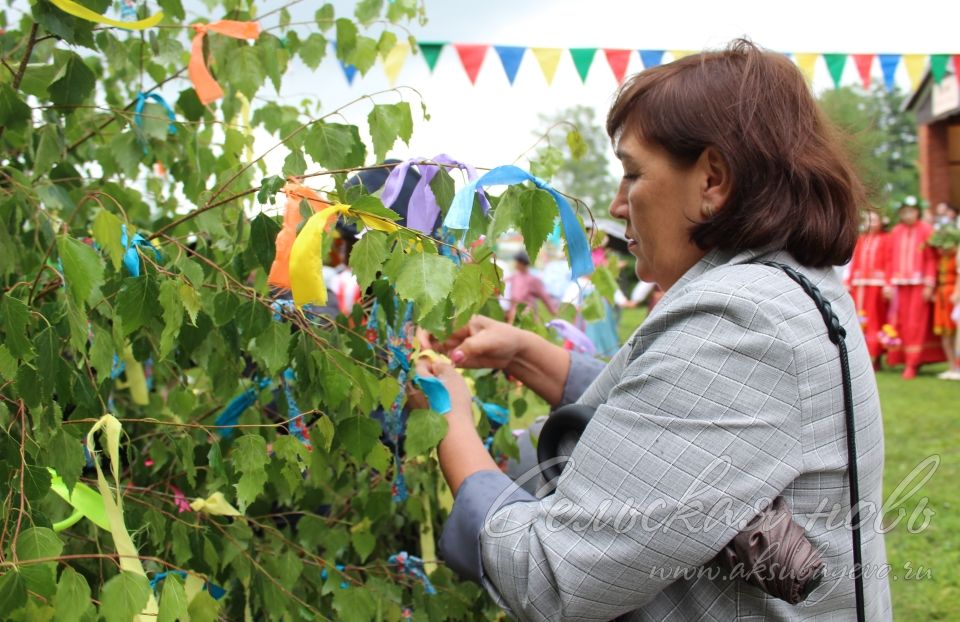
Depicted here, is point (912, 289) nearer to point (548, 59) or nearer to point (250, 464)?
point (548, 59)

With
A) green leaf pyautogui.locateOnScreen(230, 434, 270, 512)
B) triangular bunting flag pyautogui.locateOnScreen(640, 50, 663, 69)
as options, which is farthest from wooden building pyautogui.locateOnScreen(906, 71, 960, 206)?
green leaf pyautogui.locateOnScreen(230, 434, 270, 512)

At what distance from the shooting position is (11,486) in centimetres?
121

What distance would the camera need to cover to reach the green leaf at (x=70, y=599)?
1099 mm

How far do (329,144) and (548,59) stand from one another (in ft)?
15.9

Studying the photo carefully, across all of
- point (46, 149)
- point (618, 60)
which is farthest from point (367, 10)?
point (618, 60)

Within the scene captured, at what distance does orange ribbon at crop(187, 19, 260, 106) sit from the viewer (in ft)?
5.71

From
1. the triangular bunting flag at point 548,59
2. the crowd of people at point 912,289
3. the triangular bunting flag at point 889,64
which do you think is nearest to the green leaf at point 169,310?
the triangular bunting flag at point 548,59

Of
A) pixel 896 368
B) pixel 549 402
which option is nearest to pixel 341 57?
pixel 549 402

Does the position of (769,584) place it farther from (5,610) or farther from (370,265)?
(5,610)

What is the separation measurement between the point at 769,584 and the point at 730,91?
665 mm

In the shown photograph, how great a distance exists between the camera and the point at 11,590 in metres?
1.04

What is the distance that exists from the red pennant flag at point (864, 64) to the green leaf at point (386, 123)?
616 cm

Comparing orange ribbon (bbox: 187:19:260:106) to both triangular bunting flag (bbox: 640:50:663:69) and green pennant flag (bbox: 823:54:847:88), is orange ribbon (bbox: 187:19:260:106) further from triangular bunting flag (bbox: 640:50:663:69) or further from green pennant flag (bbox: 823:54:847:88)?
green pennant flag (bbox: 823:54:847:88)

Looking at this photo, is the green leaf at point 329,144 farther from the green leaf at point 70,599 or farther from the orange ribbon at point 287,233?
the green leaf at point 70,599
